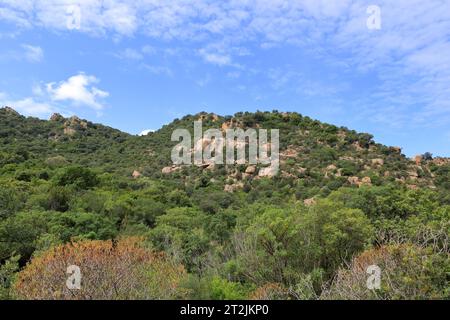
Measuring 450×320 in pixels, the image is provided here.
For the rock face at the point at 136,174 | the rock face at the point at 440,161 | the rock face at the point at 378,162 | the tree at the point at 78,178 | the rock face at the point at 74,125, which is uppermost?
the rock face at the point at 74,125

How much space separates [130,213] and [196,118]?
3916 centimetres

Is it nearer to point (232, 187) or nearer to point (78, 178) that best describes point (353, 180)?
point (232, 187)

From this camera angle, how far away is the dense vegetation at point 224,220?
37.2 ft

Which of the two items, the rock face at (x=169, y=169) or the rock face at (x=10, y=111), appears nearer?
the rock face at (x=169, y=169)

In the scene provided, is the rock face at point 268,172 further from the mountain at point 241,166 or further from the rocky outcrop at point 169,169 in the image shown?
the rocky outcrop at point 169,169

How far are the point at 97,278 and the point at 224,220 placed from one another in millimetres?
16850

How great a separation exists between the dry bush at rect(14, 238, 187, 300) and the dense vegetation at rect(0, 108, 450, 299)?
43mm

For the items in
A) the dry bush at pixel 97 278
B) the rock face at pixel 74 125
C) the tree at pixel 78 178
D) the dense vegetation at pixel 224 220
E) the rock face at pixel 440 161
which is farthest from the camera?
the rock face at pixel 74 125

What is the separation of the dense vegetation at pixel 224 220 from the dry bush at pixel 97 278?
0.04 meters

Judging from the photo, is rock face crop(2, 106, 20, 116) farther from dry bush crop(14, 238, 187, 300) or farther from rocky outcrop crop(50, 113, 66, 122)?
dry bush crop(14, 238, 187, 300)

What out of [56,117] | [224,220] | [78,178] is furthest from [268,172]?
[56,117]

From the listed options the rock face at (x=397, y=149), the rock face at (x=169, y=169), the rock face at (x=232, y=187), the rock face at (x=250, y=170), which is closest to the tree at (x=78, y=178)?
the rock face at (x=169, y=169)

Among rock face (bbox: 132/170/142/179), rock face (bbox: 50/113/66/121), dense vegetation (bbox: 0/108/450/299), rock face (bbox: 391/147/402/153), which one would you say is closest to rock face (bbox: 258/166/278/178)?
dense vegetation (bbox: 0/108/450/299)

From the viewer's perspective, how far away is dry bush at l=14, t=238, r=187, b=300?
1061 centimetres
